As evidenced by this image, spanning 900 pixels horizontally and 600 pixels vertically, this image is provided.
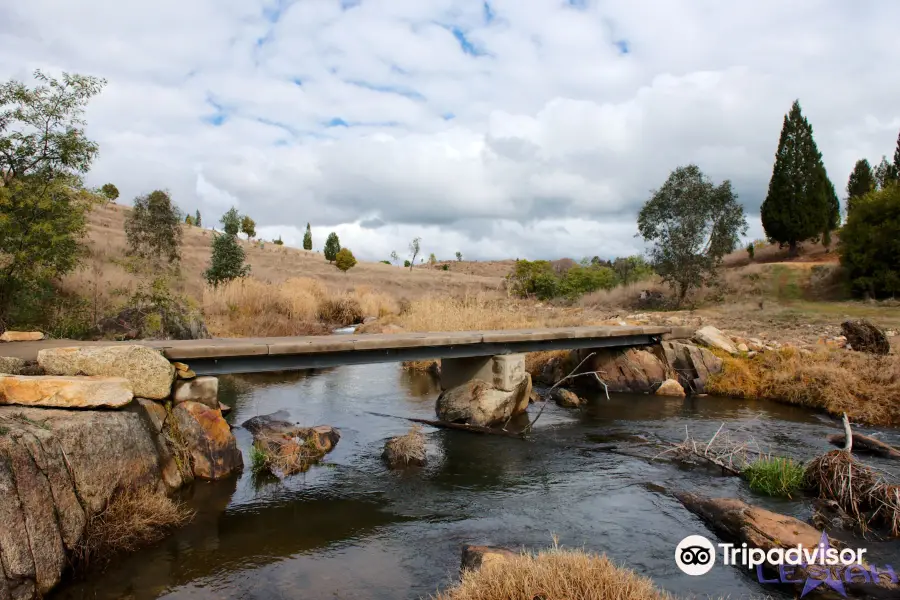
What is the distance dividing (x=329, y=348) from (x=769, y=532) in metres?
6.22

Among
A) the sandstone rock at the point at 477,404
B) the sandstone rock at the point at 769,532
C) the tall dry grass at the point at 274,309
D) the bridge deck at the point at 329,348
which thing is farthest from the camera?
the tall dry grass at the point at 274,309

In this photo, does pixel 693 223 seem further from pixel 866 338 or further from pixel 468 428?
pixel 468 428

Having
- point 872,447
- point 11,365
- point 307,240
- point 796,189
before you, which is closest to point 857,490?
point 872,447

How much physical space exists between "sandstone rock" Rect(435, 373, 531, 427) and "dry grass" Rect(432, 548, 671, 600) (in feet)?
22.1

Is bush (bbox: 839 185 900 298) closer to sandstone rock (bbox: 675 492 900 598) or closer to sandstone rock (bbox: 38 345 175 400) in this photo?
sandstone rock (bbox: 675 492 900 598)

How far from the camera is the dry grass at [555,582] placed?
11.3 ft

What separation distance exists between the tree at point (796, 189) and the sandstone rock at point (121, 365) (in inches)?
1505

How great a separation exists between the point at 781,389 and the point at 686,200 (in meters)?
14.8

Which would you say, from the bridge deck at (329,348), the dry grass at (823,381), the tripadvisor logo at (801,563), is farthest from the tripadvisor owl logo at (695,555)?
the dry grass at (823,381)

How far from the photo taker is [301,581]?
5.13 m

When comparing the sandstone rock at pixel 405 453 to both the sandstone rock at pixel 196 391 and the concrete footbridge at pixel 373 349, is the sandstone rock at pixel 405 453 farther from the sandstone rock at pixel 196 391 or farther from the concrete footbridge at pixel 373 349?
the sandstone rock at pixel 196 391

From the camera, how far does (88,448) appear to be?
17.9 ft

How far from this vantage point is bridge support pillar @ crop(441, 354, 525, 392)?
11.2 meters

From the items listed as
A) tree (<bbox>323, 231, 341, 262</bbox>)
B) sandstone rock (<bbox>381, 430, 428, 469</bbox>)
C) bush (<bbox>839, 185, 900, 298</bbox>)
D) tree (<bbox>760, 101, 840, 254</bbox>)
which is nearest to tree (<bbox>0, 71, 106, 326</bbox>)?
sandstone rock (<bbox>381, 430, 428, 469</bbox>)
